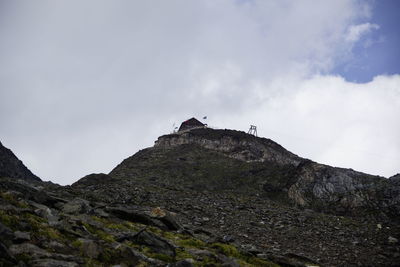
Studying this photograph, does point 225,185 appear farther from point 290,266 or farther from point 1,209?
point 1,209

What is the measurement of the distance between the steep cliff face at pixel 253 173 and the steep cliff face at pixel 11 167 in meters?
16.2

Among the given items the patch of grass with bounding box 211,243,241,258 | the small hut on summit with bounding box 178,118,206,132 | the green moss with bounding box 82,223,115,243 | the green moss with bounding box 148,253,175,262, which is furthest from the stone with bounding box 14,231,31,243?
the small hut on summit with bounding box 178,118,206,132

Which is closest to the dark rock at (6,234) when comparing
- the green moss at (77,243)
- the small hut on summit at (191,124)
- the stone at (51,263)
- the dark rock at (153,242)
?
the stone at (51,263)

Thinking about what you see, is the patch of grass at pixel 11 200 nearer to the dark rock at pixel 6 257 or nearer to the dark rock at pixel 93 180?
the dark rock at pixel 6 257

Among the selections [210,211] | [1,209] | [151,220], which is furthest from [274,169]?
[1,209]

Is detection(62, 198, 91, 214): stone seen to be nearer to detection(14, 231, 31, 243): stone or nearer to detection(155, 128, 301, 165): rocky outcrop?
detection(14, 231, 31, 243): stone

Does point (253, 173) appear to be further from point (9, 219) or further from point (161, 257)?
point (9, 219)

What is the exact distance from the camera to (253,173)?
58.8 meters

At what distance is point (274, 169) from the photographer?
5859cm

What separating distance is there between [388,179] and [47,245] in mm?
42343

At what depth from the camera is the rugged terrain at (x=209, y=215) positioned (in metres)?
14.9

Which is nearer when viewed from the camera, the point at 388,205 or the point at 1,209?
the point at 1,209

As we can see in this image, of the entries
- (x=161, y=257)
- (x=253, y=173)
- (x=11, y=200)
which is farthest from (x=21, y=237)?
(x=253, y=173)

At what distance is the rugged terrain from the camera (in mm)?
14922
